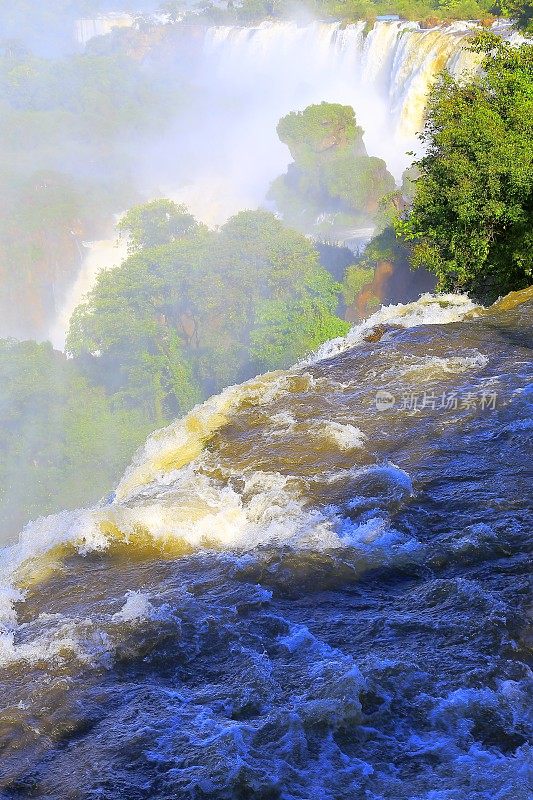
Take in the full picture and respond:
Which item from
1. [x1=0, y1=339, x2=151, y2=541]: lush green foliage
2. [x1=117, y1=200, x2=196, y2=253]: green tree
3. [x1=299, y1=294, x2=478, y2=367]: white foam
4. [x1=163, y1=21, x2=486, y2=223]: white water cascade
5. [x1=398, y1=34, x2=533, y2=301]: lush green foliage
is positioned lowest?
[x1=0, y1=339, x2=151, y2=541]: lush green foliage

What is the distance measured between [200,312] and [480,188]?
1352 cm

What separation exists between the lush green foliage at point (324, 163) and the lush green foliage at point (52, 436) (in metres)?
14.3

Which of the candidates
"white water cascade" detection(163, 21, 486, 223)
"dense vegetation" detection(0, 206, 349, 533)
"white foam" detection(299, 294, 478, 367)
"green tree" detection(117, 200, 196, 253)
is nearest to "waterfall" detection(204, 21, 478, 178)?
"white water cascade" detection(163, 21, 486, 223)

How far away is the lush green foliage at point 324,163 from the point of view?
34344 millimetres

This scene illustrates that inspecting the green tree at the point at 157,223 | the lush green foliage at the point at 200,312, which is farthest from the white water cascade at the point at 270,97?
the lush green foliage at the point at 200,312

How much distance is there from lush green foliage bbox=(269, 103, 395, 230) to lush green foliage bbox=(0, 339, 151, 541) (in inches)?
563

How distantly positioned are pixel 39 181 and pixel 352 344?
130 ft

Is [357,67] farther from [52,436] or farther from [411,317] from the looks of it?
[411,317]

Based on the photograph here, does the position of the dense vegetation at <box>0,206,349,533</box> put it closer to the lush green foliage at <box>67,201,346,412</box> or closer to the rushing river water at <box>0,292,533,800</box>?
the lush green foliage at <box>67,201,346,412</box>

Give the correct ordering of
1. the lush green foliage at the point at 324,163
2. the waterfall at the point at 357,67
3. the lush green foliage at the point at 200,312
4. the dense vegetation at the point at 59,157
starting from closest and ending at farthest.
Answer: the lush green foliage at the point at 200,312 < the waterfall at the point at 357,67 < the lush green foliage at the point at 324,163 < the dense vegetation at the point at 59,157

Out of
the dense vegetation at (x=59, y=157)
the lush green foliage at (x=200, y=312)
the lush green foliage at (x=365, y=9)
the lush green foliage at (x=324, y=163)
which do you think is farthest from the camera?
the dense vegetation at (x=59, y=157)

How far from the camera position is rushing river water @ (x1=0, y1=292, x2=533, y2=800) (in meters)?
4.79

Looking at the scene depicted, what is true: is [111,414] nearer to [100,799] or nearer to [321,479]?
[321,479]

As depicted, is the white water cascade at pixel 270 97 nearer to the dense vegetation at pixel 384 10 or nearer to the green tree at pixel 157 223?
the dense vegetation at pixel 384 10
